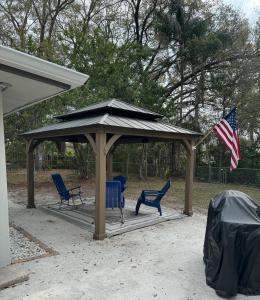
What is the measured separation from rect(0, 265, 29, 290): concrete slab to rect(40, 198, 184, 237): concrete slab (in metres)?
2.07

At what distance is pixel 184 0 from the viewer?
51.2 feet

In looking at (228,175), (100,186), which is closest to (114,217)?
(100,186)

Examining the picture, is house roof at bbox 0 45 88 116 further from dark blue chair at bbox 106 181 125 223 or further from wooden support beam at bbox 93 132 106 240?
dark blue chair at bbox 106 181 125 223

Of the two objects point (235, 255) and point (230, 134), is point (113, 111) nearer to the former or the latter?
point (230, 134)

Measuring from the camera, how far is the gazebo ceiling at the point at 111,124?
17.7 feet

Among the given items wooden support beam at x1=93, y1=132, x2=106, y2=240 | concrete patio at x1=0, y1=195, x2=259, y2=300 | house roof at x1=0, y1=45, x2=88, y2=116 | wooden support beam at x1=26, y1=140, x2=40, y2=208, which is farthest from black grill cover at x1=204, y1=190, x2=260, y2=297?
wooden support beam at x1=26, y1=140, x2=40, y2=208

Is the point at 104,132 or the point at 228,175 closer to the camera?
the point at 104,132

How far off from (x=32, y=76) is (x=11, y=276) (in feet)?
8.61

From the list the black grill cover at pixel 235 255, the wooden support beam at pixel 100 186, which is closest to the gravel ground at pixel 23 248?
the wooden support beam at pixel 100 186

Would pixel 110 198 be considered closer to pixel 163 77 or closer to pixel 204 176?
pixel 204 176

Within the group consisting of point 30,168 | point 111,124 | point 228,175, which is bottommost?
point 228,175

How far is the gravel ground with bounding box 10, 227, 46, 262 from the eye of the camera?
4359mm

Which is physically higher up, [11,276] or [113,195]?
[113,195]

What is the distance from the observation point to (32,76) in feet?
11.9
